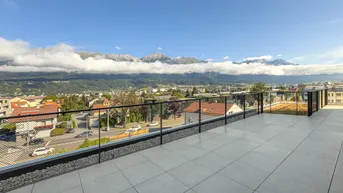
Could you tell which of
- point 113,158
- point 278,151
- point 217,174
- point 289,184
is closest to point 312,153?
point 278,151

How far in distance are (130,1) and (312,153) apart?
12544 mm

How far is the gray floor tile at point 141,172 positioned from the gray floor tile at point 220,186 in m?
0.64

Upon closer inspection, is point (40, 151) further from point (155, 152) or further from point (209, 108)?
point (209, 108)

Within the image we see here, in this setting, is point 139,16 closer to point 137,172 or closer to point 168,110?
point 168,110

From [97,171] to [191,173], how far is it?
1372 mm

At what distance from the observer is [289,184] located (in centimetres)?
181

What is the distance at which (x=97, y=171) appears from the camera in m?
2.23

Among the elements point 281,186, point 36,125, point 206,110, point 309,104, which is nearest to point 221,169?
point 281,186

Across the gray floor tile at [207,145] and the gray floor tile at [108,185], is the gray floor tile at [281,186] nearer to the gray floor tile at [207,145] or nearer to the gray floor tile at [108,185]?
the gray floor tile at [207,145]

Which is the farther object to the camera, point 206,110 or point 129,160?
point 206,110

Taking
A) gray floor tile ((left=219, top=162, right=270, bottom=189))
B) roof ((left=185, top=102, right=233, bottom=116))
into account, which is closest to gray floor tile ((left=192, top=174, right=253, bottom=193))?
gray floor tile ((left=219, top=162, right=270, bottom=189))

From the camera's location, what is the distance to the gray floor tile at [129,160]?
7.87 ft

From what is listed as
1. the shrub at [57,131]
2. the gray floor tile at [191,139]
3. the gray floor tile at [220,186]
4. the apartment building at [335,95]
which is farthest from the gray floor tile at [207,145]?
the apartment building at [335,95]

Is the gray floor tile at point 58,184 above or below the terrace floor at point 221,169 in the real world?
below
